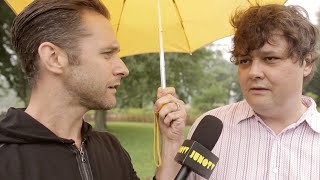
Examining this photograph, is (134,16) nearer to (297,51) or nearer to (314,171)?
(297,51)

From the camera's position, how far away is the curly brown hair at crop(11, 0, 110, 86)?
1.84 meters

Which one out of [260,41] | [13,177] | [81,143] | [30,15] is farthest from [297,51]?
[13,177]

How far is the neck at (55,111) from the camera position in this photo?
1828mm

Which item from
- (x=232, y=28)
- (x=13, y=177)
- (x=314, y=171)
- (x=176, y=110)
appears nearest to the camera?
(x=13, y=177)

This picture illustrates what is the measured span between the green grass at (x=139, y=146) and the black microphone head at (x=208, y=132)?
3866 mm

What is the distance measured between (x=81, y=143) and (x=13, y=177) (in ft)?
1.19

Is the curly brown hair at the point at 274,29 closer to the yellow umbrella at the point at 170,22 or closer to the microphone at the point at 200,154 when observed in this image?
the yellow umbrella at the point at 170,22

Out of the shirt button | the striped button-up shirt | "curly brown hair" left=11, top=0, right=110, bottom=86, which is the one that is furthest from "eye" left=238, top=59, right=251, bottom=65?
"curly brown hair" left=11, top=0, right=110, bottom=86

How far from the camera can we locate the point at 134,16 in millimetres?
2375

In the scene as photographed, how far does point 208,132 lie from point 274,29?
0.65 meters

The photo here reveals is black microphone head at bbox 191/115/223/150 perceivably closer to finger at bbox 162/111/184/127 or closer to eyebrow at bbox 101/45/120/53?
finger at bbox 162/111/184/127

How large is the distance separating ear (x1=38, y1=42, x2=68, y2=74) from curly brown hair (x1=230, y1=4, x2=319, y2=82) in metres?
0.85

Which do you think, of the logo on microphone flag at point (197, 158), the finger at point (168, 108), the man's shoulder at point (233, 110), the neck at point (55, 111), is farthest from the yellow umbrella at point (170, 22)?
the logo on microphone flag at point (197, 158)

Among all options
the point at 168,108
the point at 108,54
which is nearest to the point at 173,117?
the point at 168,108
